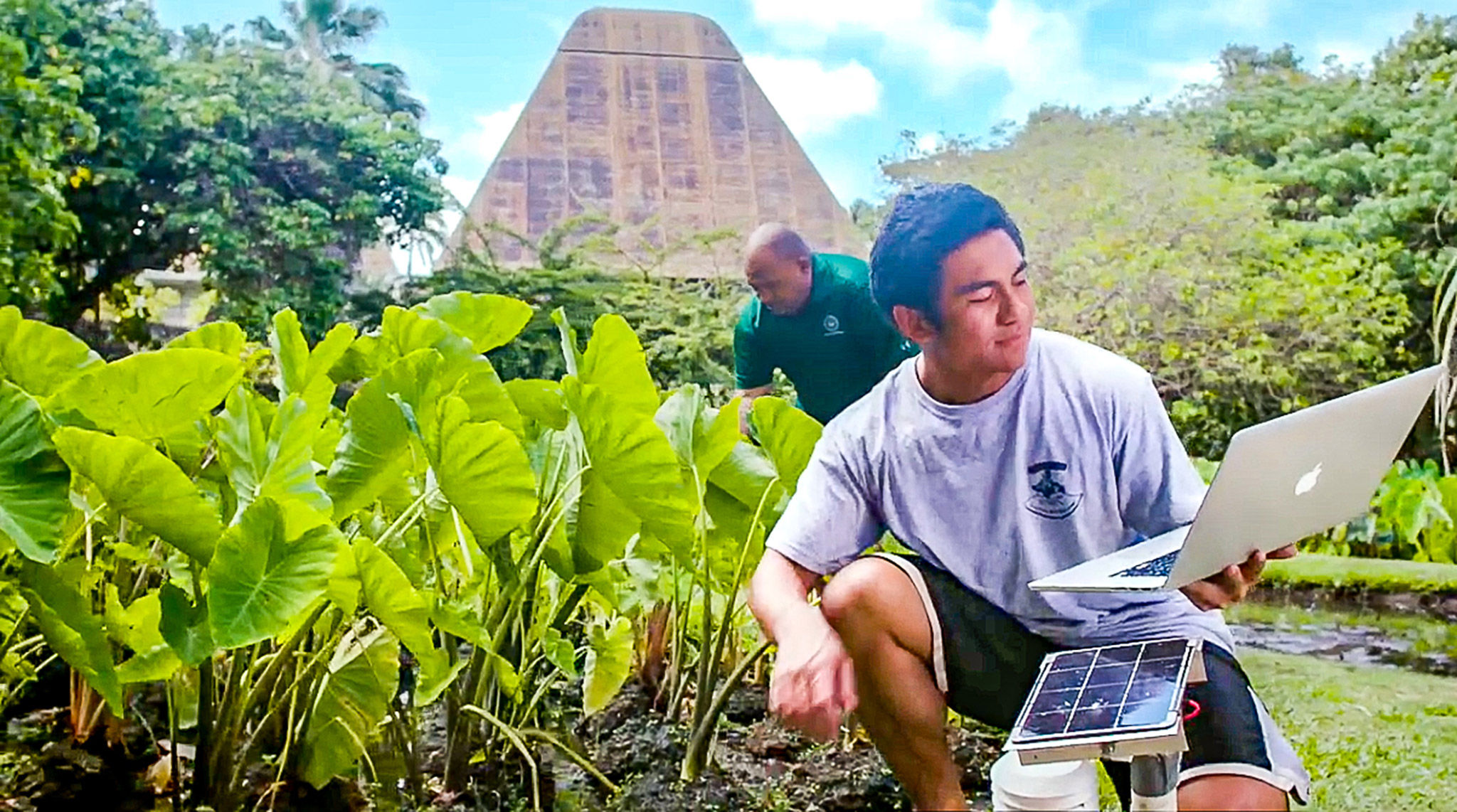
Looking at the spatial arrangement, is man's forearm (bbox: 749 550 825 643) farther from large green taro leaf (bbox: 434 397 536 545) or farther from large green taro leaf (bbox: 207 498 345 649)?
large green taro leaf (bbox: 207 498 345 649)

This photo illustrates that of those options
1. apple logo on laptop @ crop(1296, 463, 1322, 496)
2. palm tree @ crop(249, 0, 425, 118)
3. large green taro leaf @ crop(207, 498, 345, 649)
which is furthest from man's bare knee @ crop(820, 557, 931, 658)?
palm tree @ crop(249, 0, 425, 118)

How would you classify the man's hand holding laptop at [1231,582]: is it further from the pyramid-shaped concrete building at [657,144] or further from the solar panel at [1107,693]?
the pyramid-shaped concrete building at [657,144]

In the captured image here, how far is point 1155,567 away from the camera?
1.15 m

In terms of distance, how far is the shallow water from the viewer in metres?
1.96

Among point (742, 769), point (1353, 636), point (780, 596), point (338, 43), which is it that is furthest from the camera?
point (338, 43)

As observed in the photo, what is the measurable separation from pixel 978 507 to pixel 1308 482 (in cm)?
30

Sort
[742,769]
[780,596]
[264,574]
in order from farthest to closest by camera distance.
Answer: [742,769] < [264,574] < [780,596]

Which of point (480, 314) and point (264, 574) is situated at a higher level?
point (480, 314)

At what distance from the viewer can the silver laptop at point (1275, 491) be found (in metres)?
1.10

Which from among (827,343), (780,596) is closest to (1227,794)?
(780,596)

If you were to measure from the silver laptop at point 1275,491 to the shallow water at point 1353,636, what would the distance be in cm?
72

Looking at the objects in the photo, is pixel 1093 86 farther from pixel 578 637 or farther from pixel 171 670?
pixel 171 670

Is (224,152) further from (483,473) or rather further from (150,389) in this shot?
(483,473)

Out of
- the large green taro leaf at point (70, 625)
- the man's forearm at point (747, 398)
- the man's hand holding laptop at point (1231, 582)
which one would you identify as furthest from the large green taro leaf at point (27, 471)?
the man's hand holding laptop at point (1231, 582)
